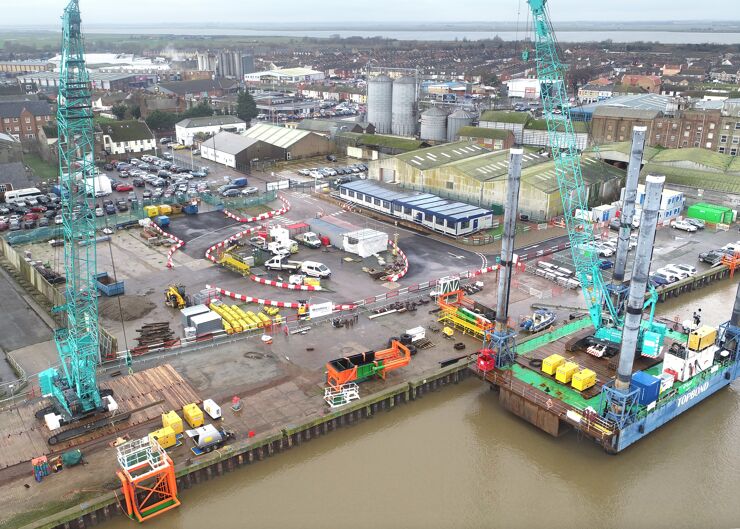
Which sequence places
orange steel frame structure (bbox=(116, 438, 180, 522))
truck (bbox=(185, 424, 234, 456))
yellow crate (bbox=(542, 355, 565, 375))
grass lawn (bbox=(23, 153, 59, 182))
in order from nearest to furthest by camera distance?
orange steel frame structure (bbox=(116, 438, 180, 522)) → truck (bbox=(185, 424, 234, 456)) → yellow crate (bbox=(542, 355, 565, 375)) → grass lawn (bbox=(23, 153, 59, 182))

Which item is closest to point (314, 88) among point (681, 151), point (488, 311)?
point (681, 151)

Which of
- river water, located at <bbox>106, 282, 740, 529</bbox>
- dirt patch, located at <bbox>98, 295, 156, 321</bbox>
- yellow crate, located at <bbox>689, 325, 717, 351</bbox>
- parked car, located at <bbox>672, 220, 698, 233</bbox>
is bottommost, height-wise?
river water, located at <bbox>106, 282, 740, 529</bbox>

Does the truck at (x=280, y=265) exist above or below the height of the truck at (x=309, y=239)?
below

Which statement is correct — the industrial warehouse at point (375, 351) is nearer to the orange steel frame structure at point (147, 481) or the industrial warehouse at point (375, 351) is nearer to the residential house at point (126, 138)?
the orange steel frame structure at point (147, 481)

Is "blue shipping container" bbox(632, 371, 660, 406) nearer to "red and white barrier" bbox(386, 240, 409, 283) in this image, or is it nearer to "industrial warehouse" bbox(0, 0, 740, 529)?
"industrial warehouse" bbox(0, 0, 740, 529)

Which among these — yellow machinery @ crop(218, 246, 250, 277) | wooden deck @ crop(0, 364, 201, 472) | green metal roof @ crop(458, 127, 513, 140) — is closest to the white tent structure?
yellow machinery @ crop(218, 246, 250, 277)

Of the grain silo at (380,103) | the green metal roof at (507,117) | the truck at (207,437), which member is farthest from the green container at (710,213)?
the grain silo at (380,103)

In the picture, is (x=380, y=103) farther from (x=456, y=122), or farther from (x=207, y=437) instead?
(x=207, y=437)

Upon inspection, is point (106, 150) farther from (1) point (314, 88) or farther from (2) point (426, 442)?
(1) point (314, 88)
